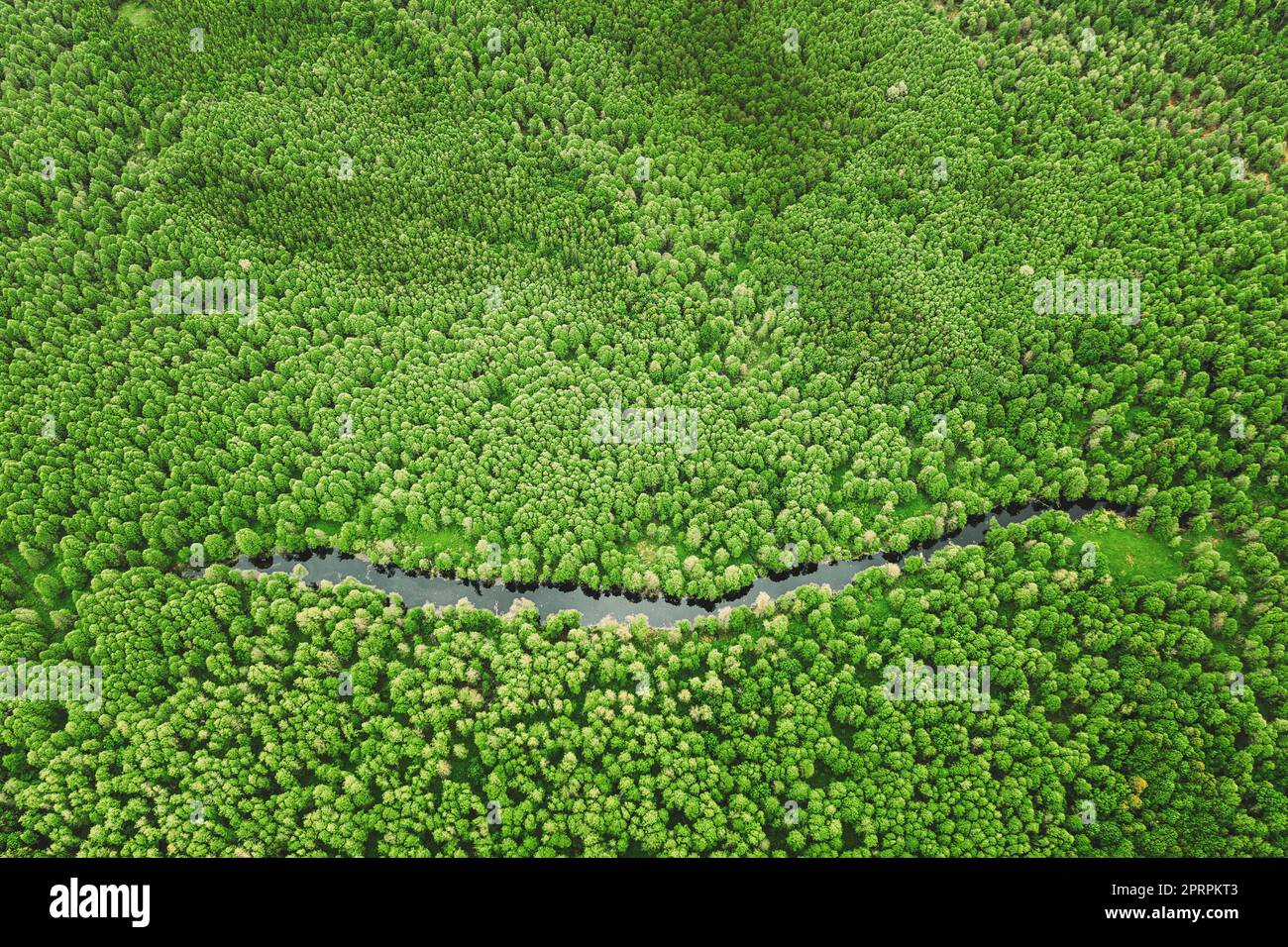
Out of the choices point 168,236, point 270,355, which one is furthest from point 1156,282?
point 168,236

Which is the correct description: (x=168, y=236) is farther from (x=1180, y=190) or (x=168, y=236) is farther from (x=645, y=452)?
(x=1180, y=190)
